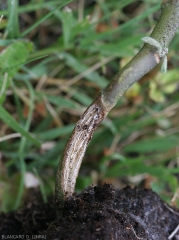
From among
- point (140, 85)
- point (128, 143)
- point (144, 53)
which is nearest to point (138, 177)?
point (128, 143)

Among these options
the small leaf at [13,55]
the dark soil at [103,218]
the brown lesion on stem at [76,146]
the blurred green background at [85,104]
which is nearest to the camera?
the dark soil at [103,218]

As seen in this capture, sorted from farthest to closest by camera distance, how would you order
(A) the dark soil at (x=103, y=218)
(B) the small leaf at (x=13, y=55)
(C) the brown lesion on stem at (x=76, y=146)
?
(B) the small leaf at (x=13, y=55)
(C) the brown lesion on stem at (x=76, y=146)
(A) the dark soil at (x=103, y=218)

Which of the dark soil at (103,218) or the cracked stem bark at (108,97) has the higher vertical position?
the cracked stem bark at (108,97)

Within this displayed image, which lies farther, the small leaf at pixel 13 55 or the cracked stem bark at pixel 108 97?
the small leaf at pixel 13 55

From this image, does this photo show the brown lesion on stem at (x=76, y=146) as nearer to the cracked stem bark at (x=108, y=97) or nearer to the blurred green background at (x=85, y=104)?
the cracked stem bark at (x=108, y=97)

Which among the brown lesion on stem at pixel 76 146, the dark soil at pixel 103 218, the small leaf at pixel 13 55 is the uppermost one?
the small leaf at pixel 13 55

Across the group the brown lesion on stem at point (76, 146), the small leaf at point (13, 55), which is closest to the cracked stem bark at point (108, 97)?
the brown lesion on stem at point (76, 146)
